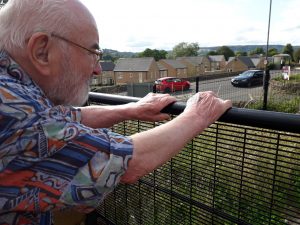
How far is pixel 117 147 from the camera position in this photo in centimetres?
104

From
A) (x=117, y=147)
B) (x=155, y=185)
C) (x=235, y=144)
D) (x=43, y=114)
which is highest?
(x=43, y=114)

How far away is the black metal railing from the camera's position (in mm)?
1355

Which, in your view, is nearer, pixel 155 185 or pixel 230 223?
pixel 230 223

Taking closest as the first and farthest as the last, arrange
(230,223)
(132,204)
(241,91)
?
(230,223) < (132,204) < (241,91)

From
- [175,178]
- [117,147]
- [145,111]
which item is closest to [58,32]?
[117,147]

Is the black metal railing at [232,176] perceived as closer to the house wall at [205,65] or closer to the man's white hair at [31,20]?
the man's white hair at [31,20]

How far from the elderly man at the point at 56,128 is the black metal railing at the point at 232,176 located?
0.71 feet

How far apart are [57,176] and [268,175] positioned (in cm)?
107

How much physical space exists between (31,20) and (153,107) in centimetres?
80

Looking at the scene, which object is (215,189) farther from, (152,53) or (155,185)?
(152,53)

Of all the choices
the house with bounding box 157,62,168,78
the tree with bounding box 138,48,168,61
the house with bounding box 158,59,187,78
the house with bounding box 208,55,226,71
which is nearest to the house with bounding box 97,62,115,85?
the house with bounding box 157,62,168,78

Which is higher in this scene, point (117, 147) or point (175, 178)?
point (117, 147)

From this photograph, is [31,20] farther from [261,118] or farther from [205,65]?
[205,65]

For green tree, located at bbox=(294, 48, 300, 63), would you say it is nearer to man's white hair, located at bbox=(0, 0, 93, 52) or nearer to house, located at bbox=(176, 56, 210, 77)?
house, located at bbox=(176, 56, 210, 77)
